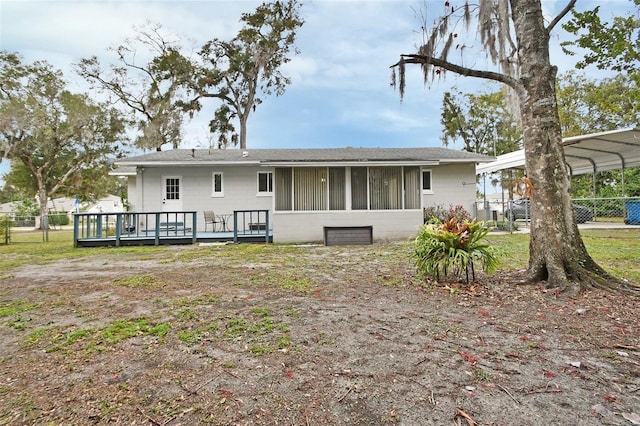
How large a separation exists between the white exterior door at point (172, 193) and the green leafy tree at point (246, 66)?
9777 millimetres

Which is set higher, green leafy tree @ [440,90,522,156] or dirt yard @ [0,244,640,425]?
green leafy tree @ [440,90,522,156]

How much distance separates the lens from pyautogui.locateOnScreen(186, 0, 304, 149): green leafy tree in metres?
22.8

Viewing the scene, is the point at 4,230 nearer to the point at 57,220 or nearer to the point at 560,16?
the point at 560,16

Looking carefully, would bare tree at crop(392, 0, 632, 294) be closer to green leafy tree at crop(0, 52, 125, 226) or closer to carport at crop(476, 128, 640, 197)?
carport at crop(476, 128, 640, 197)

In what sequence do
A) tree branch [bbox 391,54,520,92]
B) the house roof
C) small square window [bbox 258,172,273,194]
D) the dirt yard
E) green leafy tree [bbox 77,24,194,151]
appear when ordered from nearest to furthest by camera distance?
the dirt yard
tree branch [bbox 391,54,520,92]
the house roof
small square window [bbox 258,172,273,194]
green leafy tree [bbox 77,24,194,151]

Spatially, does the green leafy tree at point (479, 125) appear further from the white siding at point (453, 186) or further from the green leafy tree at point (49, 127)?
the green leafy tree at point (49, 127)

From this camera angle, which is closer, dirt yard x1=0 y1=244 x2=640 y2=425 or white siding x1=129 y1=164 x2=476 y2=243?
dirt yard x1=0 y1=244 x2=640 y2=425

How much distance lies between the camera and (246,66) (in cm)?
2294

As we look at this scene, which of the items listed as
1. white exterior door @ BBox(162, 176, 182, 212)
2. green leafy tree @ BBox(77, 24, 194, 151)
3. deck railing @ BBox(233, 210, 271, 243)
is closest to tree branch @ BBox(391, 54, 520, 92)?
deck railing @ BBox(233, 210, 271, 243)

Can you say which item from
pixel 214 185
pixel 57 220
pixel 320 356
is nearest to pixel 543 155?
pixel 320 356

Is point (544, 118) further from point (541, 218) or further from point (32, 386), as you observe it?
point (32, 386)

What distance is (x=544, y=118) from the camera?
178 inches

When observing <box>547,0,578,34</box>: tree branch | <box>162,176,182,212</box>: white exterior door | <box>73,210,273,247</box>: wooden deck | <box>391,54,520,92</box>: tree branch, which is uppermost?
<box>547,0,578,34</box>: tree branch

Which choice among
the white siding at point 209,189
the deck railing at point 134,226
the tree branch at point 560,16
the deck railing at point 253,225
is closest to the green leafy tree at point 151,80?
the white siding at point 209,189
